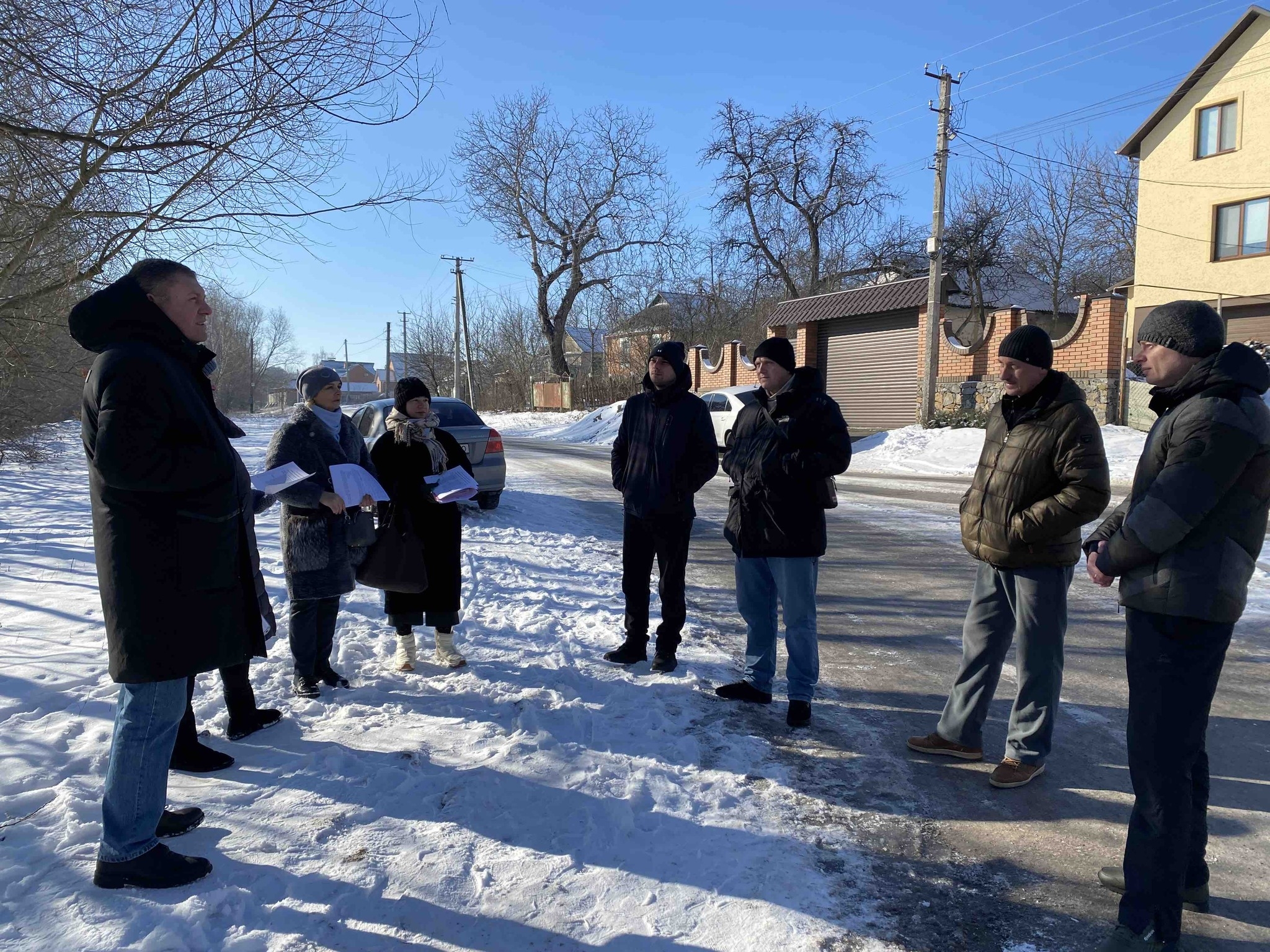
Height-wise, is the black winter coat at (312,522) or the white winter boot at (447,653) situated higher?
the black winter coat at (312,522)

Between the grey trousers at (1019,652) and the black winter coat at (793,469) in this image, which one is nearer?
the grey trousers at (1019,652)

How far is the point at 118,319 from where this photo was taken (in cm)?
263

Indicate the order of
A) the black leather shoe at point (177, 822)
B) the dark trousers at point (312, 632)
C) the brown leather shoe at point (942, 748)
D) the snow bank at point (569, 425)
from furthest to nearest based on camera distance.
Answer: the snow bank at point (569, 425) < the dark trousers at point (312, 632) < the brown leather shoe at point (942, 748) < the black leather shoe at point (177, 822)

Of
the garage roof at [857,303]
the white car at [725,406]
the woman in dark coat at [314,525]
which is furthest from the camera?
the garage roof at [857,303]

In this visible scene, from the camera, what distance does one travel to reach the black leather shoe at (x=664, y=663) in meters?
4.70

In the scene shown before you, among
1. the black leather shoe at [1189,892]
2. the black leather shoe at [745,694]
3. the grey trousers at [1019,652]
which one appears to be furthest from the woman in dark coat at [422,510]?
the black leather shoe at [1189,892]

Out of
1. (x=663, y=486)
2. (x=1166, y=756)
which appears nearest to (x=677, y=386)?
(x=663, y=486)

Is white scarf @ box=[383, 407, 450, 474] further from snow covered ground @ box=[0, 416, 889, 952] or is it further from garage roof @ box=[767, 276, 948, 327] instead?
garage roof @ box=[767, 276, 948, 327]

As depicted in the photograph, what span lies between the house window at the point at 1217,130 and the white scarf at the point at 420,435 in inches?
1081

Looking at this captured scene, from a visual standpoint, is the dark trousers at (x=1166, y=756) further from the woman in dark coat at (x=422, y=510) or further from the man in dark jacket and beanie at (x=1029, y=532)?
the woman in dark coat at (x=422, y=510)

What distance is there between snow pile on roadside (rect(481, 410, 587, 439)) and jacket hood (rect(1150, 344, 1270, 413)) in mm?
28880

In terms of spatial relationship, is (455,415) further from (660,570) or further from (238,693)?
(238,693)

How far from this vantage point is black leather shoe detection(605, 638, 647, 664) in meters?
4.82

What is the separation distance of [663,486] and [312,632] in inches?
81.0
